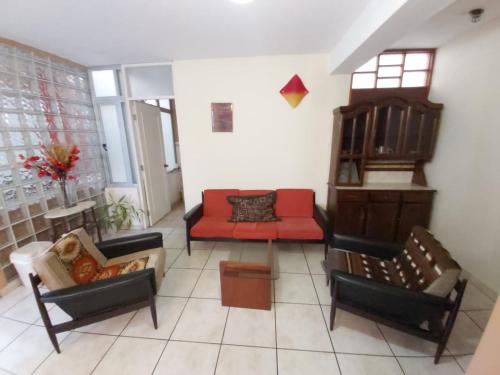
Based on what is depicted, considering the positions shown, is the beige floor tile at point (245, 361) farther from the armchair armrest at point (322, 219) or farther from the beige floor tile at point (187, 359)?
the armchair armrest at point (322, 219)

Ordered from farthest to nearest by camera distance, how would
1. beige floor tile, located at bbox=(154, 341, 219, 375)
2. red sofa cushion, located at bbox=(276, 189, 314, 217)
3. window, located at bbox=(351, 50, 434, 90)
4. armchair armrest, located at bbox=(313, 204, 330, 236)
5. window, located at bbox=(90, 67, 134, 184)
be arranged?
window, located at bbox=(90, 67, 134, 184) < red sofa cushion, located at bbox=(276, 189, 314, 217) < window, located at bbox=(351, 50, 434, 90) < armchair armrest, located at bbox=(313, 204, 330, 236) < beige floor tile, located at bbox=(154, 341, 219, 375)

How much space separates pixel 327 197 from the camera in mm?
3131

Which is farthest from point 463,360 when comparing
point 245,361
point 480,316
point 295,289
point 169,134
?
point 169,134

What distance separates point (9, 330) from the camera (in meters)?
1.72

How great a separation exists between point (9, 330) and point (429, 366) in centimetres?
320

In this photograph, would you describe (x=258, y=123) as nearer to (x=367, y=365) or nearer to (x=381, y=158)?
(x=381, y=158)

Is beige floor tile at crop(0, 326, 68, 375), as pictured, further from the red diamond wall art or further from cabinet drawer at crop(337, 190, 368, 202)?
the red diamond wall art

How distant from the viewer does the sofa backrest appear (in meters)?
1.29

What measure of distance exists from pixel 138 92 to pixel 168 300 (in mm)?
2964

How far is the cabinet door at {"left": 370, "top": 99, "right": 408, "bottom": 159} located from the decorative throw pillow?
147 centimetres

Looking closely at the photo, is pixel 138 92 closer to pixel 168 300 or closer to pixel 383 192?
pixel 168 300

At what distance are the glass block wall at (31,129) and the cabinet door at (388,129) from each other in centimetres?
401

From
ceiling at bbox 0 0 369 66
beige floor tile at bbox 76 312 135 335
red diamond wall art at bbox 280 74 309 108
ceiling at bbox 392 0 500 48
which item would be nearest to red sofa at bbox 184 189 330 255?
beige floor tile at bbox 76 312 135 335

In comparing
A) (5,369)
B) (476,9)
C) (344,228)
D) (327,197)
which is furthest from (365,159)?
(5,369)
